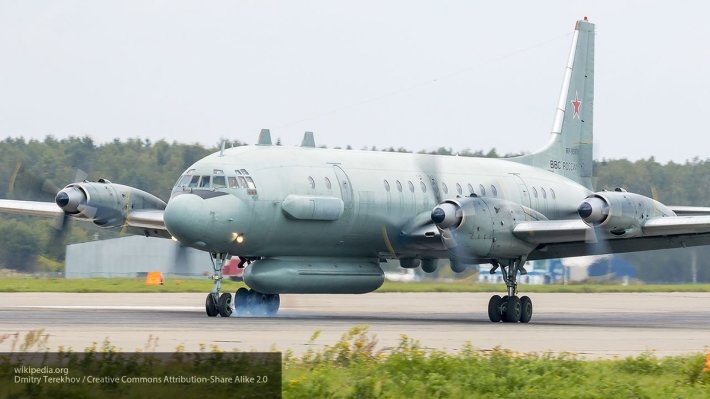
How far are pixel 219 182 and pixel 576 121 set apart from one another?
13674mm

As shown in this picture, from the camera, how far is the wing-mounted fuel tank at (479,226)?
2686 centimetres

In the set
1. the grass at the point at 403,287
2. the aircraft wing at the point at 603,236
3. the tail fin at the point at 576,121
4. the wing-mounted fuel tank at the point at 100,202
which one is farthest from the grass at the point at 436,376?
the grass at the point at 403,287

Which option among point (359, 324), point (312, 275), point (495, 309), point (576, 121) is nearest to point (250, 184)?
point (312, 275)

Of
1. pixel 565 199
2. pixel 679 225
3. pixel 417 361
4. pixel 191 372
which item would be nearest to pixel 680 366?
pixel 417 361

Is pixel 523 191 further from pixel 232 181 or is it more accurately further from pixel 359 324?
pixel 232 181

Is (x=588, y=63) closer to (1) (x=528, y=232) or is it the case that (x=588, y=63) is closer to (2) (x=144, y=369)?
(1) (x=528, y=232)

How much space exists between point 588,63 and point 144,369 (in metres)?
26.1

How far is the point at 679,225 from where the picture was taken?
2661 cm

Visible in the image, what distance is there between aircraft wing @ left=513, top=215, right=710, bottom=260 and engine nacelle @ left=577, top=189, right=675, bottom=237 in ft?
1.00

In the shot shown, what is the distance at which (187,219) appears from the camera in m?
25.7

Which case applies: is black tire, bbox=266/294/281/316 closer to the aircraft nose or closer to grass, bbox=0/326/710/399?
the aircraft nose

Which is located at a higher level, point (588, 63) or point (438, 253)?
point (588, 63)

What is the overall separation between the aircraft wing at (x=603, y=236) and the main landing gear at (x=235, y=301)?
19.9 ft

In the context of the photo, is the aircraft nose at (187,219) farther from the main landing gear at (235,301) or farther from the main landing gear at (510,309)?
the main landing gear at (510,309)
